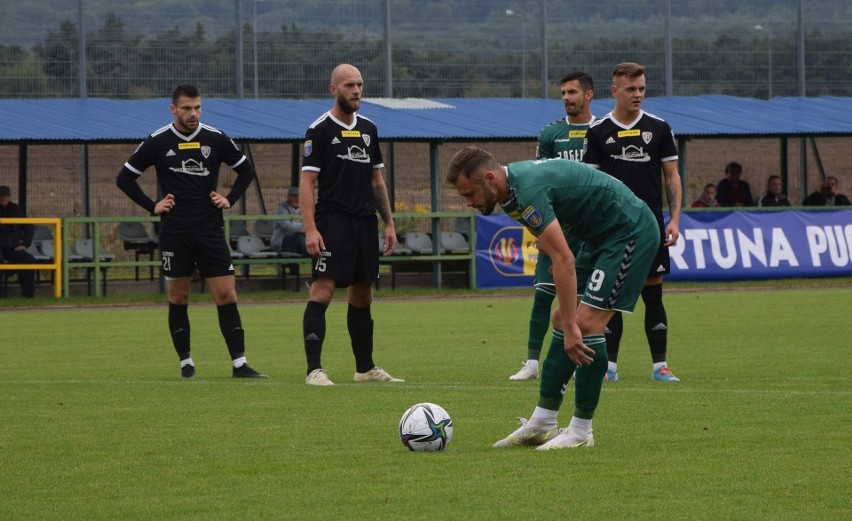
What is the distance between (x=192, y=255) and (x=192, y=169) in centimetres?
74

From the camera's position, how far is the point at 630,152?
11.0 m

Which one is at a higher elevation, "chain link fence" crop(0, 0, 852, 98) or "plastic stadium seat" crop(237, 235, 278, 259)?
"chain link fence" crop(0, 0, 852, 98)

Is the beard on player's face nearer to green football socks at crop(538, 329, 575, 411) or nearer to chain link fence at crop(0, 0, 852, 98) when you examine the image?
green football socks at crop(538, 329, 575, 411)

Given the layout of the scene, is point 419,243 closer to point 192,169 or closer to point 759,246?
point 759,246

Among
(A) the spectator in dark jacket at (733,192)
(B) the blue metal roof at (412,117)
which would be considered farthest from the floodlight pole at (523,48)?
(A) the spectator in dark jacket at (733,192)

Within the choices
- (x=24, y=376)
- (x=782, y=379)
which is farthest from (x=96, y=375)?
(x=782, y=379)

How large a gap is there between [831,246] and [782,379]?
17.3m

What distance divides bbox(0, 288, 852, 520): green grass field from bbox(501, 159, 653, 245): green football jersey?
121cm

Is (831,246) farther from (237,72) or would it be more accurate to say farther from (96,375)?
(96,375)

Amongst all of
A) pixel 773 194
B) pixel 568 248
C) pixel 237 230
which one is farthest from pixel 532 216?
pixel 773 194

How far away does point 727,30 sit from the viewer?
3397 centimetres

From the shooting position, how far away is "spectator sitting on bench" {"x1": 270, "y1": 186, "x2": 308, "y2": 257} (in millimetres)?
25875

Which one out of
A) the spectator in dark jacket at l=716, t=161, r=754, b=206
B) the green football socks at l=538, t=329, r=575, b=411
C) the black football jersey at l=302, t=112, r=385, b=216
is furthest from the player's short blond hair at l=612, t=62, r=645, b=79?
the spectator in dark jacket at l=716, t=161, r=754, b=206

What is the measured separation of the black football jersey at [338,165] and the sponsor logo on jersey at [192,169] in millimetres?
1141
